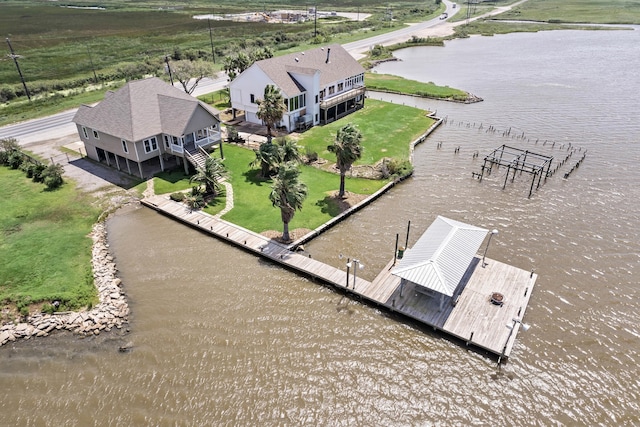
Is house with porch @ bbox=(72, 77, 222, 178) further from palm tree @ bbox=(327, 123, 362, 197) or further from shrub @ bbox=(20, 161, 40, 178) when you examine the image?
palm tree @ bbox=(327, 123, 362, 197)

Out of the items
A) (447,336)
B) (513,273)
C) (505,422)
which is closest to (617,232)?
(513,273)

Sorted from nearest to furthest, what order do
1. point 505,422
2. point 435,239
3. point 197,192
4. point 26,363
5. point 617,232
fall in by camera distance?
point 505,422, point 26,363, point 435,239, point 617,232, point 197,192

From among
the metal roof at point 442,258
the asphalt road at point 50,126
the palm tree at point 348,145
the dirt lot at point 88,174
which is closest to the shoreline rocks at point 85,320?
the dirt lot at point 88,174

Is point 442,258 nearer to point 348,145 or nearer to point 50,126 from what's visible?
point 348,145

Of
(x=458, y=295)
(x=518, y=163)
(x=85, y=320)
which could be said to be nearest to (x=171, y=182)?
(x=85, y=320)

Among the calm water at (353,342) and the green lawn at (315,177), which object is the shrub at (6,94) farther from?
the calm water at (353,342)

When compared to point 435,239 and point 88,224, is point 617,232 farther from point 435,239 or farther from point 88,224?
point 88,224
